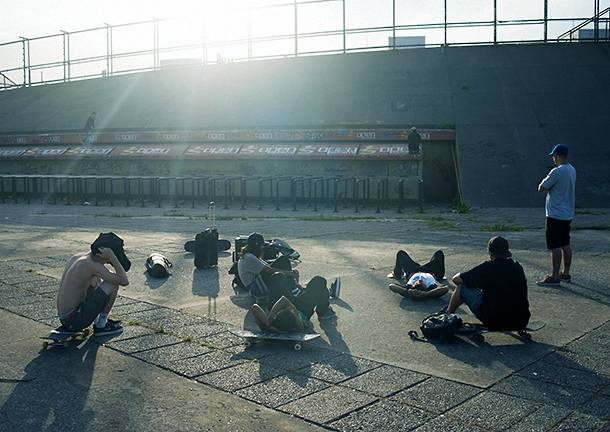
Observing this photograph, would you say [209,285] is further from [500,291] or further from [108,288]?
[500,291]

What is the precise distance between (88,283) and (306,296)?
2.00 meters

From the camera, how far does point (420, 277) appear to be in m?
5.88

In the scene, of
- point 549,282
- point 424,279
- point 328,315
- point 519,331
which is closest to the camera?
point 519,331

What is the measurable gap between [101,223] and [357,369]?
11.2m

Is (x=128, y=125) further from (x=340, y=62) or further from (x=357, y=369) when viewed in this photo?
(x=357, y=369)

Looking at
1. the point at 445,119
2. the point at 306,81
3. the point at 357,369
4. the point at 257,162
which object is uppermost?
the point at 306,81

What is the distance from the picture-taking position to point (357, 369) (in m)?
3.69

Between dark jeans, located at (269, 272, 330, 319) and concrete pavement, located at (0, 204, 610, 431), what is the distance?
0.22 m

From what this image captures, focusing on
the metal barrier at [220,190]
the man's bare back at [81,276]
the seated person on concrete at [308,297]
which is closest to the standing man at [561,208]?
the seated person on concrete at [308,297]

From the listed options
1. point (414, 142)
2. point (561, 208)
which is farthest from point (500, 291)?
point (414, 142)

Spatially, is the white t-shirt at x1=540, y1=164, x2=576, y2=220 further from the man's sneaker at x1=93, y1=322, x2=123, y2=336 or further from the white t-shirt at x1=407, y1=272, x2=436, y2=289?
the man's sneaker at x1=93, y1=322, x2=123, y2=336

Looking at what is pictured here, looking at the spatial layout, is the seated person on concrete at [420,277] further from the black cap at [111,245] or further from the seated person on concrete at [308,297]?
the black cap at [111,245]

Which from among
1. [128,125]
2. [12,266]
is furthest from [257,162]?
[12,266]

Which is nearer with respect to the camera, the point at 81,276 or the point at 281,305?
the point at 81,276
